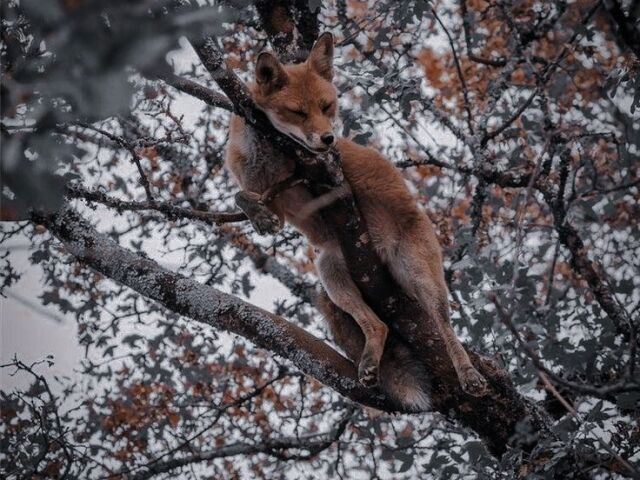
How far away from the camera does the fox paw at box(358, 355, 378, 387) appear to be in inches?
146

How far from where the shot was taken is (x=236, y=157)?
14.2 feet

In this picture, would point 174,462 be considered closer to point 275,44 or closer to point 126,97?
point 275,44

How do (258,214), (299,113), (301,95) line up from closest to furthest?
1. (258,214)
2. (299,113)
3. (301,95)

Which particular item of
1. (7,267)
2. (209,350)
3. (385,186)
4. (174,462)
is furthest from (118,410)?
(385,186)

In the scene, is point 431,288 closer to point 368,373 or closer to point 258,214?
point 368,373

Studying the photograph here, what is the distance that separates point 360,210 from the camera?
4375 mm

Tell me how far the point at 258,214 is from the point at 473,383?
176cm

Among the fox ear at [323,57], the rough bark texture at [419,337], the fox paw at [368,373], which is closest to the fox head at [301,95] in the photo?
the fox ear at [323,57]

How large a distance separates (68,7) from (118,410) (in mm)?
6260

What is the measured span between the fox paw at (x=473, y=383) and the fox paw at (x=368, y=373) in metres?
0.57

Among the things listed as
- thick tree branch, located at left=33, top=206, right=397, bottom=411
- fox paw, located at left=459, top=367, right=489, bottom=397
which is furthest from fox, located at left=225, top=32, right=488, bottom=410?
thick tree branch, located at left=33, top=206, right=397, bottom=411

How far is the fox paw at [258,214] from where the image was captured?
3.81m

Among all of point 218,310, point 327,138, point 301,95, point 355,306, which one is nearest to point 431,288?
point 355,306

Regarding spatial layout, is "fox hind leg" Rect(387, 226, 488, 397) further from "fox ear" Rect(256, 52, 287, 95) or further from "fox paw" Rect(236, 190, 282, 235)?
"fox ear" Rect(256, 52, 287, 95)
